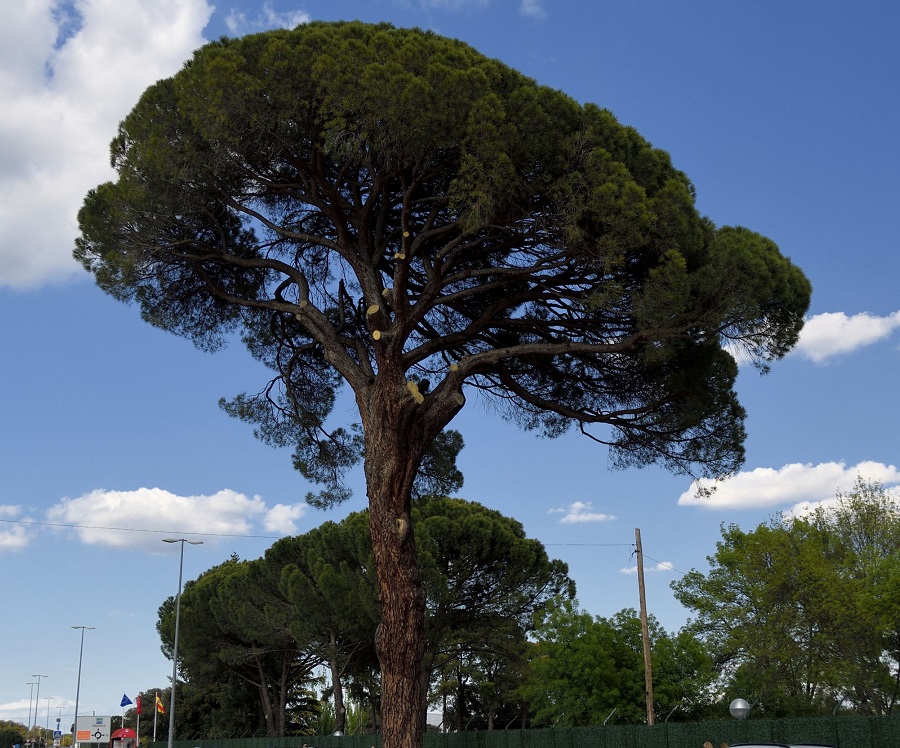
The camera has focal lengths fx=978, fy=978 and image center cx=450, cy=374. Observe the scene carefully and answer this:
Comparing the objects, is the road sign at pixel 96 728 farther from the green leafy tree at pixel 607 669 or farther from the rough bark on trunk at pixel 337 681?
the green leafy tree at pixel 607 669

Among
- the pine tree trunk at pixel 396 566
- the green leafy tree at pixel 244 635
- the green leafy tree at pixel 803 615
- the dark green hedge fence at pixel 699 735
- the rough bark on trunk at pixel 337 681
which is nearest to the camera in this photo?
the pine tree trunk at pixel 396 566

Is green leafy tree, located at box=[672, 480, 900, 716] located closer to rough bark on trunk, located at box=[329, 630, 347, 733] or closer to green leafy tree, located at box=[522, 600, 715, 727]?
green leafy tree, located at box=[522, 600, 715, 727]

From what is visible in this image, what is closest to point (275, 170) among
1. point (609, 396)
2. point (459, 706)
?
point (609, 396)

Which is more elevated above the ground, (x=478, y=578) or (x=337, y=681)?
(x=478, y=578)

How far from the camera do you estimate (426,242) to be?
47.2ft

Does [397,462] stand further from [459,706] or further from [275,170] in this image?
[459,706]

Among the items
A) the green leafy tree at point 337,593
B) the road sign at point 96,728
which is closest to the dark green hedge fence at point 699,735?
the green leafy tree at point 337,593

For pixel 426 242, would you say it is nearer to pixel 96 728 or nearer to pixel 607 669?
pixel 607 669

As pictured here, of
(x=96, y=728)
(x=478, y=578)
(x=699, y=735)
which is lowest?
(x=96, y=728)

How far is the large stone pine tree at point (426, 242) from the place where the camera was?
41.1ft

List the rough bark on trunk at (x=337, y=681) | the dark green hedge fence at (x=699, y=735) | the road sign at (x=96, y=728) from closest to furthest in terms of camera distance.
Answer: the dark green hedge fence at (x=699, y=735) → the rough bark on trunk at (x=337, y=681) → the road sign at (x=96, y=728)

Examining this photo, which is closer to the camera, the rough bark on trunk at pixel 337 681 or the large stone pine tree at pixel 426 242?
the large stone pine tree at pixel 426 242

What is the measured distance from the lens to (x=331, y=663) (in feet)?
111

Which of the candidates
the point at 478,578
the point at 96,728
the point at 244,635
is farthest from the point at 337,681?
the point at 96,728
